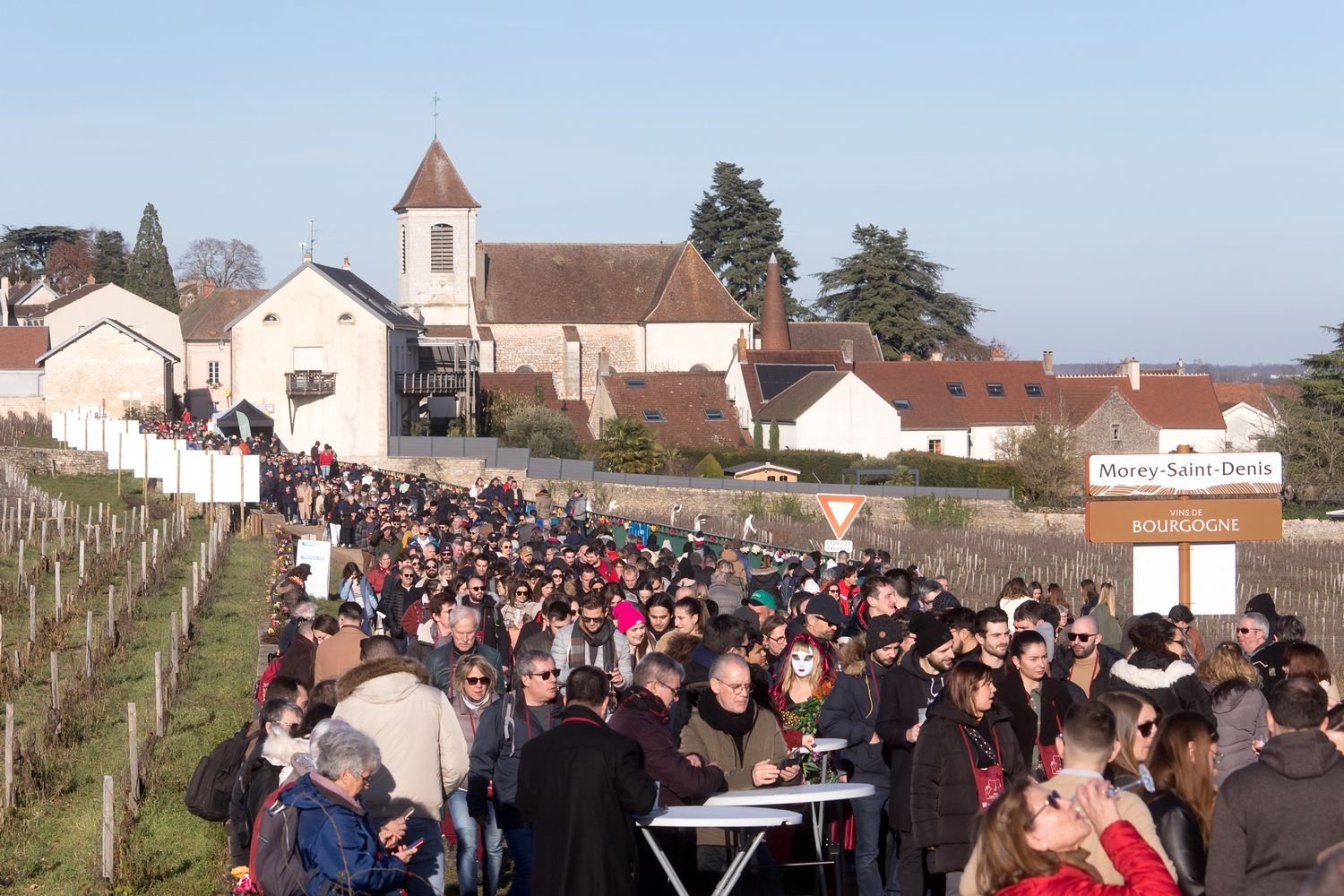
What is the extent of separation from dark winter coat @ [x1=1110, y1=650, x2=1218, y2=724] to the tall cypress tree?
315ft

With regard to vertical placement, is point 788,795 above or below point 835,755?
above

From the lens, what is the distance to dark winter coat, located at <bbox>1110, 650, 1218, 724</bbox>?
29.9 ft

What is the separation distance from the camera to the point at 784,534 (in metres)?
46.2

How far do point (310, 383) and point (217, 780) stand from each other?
53.0 metres

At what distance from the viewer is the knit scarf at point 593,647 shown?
11.3m

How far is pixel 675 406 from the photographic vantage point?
72250 millimetres

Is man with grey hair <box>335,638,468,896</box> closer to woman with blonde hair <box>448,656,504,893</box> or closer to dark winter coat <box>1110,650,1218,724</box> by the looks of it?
woman with blonde hair <box>448,656,504,893</box>

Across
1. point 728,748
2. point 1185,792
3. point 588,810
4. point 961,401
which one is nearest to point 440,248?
point 961,401

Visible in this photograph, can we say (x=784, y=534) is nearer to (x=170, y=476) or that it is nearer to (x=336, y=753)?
(x=170, y=476)

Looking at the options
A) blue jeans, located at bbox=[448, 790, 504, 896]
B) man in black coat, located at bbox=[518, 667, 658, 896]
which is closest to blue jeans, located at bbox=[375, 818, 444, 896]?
blue jeans, located at bbox=[448, 790, 504, 896]

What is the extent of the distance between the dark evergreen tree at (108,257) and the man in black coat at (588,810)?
10726cm

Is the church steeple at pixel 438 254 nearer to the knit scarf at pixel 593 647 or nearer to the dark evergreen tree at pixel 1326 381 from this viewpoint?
the dark evergreen tree at pixel 1326 381

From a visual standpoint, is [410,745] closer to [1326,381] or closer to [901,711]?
[901,711]

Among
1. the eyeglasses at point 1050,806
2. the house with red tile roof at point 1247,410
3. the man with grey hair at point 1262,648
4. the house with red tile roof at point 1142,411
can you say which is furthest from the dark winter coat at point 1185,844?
the house with red tile roof at point 1247,410
